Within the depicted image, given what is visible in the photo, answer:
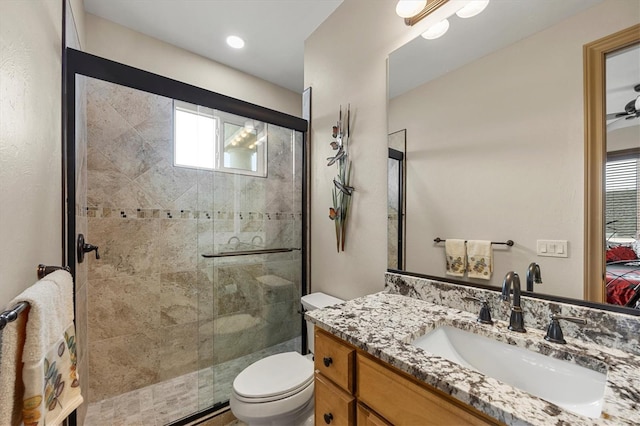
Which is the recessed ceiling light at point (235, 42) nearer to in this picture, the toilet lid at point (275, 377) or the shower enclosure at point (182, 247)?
the shower enclosure at point (182, 247)

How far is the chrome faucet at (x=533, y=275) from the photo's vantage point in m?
0.92

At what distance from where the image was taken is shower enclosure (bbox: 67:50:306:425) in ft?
5.84

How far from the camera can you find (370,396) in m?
0.81

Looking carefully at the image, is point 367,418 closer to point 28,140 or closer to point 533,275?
point 533,275

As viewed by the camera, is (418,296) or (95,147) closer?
(418,296)

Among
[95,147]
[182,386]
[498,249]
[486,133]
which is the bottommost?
[182,386]

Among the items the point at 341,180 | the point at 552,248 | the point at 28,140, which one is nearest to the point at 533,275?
the point at 552,248

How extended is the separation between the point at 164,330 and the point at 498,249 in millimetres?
2289

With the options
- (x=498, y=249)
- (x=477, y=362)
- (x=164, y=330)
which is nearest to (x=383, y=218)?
(x=498, y=249)

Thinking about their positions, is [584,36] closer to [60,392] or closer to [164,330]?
[60,392]

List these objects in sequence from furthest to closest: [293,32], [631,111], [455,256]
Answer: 1. [293,32]
2. [455,256]
3. [631,111]

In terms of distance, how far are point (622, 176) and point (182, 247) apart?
2426 millimetres

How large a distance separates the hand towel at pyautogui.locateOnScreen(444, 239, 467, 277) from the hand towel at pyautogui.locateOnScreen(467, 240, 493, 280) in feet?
0.08

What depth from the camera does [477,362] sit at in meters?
0.89
